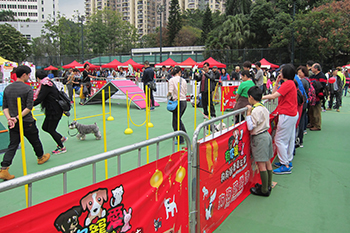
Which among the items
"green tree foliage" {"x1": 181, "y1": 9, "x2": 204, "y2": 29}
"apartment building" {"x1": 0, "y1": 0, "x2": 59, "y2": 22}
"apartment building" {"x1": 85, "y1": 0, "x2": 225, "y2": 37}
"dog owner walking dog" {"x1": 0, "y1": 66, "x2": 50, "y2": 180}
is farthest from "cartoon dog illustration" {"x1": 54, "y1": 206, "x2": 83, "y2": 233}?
"apartment building" {"x1": 0, "y1": 0, "x2": 59, "y2": 22}

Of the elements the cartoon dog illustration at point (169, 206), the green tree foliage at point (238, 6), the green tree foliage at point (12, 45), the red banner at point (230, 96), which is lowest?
the cartoon dog illustration at point (169, 206)

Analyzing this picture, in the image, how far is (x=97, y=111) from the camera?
11430mm

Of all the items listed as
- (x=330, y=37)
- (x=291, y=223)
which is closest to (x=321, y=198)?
(x=291, y=223)

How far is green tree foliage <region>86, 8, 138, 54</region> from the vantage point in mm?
66250

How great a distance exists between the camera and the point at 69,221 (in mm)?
1620

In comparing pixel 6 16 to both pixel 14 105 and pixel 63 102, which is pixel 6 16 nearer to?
pixel 63 102

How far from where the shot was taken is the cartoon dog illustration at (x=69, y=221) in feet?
5.16

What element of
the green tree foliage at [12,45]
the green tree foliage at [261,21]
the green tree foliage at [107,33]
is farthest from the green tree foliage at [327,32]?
the green tree foliage at [107,33]

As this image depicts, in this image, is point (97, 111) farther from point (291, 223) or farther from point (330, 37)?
point (330, 37)

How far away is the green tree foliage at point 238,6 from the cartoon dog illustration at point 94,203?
41.8 metres

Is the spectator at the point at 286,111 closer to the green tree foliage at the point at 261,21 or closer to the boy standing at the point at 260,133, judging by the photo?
the boy standing at the point at 260,133

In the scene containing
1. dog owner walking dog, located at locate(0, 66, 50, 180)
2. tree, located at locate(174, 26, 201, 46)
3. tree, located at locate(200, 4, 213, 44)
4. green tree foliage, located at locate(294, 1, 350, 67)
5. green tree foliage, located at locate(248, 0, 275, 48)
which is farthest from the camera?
tree, located at locate(174, 26, 201, 46)

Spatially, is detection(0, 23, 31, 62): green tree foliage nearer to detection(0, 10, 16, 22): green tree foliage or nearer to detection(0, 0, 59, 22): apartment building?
detection(0, 10, 16, 22): green tree foliage

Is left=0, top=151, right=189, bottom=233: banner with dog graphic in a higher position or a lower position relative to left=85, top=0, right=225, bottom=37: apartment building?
lower
